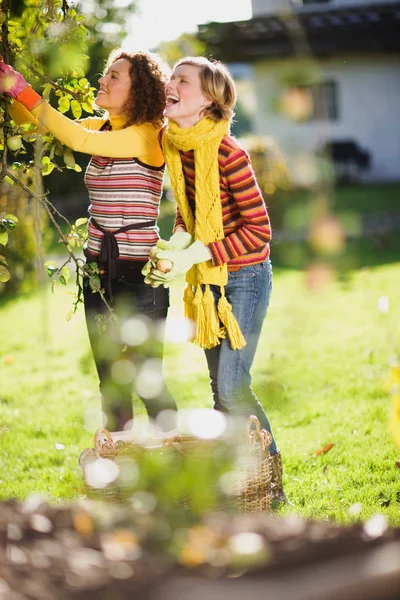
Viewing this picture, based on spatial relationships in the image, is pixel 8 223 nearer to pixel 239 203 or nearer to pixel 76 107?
pixel 76 107

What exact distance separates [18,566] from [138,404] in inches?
133

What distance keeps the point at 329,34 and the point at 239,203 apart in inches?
529

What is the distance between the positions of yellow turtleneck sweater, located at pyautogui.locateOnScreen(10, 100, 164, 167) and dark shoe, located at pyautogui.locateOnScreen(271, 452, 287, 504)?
1.15 metres

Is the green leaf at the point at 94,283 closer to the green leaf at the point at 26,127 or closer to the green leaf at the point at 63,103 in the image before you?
the green leaf at the point at 26,127

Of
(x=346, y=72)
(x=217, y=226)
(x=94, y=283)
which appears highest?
(x=346, y=72)

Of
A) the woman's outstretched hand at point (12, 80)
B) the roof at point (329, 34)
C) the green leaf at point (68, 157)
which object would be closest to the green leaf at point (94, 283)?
the green leaf at point (68, 157)

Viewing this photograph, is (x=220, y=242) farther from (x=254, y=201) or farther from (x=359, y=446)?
(x=359, y=446)

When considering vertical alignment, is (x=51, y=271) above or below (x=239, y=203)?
below

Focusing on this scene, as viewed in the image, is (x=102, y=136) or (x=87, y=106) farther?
(x=87, y=106)

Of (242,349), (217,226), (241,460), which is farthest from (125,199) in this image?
(241,460)

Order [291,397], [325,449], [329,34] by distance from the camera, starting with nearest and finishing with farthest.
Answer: [325,449], [291,397], [329,34]

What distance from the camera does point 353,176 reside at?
1576cm

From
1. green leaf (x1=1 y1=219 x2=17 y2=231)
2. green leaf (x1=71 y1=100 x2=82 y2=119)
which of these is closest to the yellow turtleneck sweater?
green leaf (x1=71 y1=100 x2=82 y2=119)

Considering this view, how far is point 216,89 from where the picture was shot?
2615 millimetres
